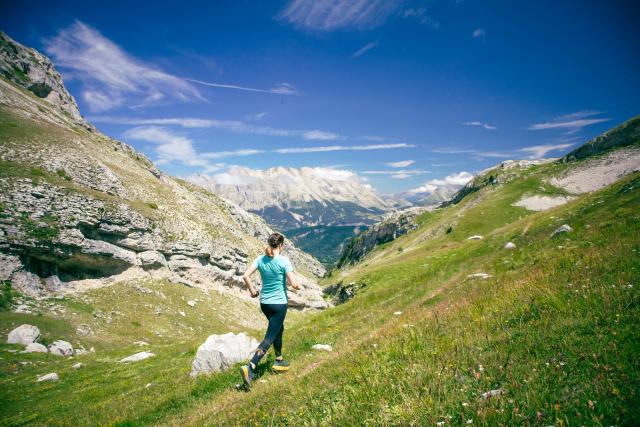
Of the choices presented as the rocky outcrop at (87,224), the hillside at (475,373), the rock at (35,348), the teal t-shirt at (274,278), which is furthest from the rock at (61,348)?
the teal t-shirt at (274,278)

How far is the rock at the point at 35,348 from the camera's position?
3101 centimetres

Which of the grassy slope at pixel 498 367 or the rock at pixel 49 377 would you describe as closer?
the grassy slope at pixel 498 367

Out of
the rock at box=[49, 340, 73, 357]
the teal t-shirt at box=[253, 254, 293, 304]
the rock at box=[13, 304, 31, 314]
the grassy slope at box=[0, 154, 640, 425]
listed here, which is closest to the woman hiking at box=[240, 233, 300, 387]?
the teal t-shirt at box=[253, 254, 293, 304]

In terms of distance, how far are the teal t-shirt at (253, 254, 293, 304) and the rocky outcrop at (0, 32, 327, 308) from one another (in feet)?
174

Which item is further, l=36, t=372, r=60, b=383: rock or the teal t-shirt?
l=36, t=372, r=60, b=383: rock

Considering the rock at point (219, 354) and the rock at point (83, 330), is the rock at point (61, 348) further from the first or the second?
the rock at point (219, 354)

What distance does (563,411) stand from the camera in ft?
12.3

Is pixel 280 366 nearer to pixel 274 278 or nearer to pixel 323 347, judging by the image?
pixel 323 347

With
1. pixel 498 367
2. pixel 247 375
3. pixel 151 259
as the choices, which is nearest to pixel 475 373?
pixel 498 367

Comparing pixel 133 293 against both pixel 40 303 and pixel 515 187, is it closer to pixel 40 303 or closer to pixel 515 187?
pixel 40 303

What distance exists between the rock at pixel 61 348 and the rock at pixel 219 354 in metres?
31.2

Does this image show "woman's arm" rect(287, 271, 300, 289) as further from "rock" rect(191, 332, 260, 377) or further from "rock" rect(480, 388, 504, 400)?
"rock" rect(191, 332, 260, 377)

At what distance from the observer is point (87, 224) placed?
53875mm

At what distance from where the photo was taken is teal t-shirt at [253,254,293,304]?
9922 millimetres
